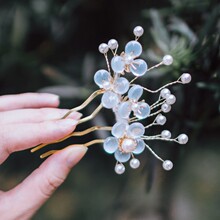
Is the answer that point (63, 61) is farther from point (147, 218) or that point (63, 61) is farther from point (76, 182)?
point (147, 218)

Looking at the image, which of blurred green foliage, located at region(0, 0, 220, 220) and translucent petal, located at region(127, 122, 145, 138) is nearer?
translucent petal, located at region(127, 122, 145, 138)

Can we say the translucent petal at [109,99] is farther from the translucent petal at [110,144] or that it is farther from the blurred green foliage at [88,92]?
the blurred green foliage at [88,92]

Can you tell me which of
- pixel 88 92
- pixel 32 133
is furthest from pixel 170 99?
pixel 88 92

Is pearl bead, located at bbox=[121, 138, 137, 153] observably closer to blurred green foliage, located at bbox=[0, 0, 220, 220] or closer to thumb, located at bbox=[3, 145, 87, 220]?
thumb, located at bbox=[3, 145, 87, 220]

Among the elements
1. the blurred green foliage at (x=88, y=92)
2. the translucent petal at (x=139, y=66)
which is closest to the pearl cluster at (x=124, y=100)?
the translucent petal at (x=139, y=66)

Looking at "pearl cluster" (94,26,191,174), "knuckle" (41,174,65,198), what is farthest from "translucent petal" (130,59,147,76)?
"knuckle" (41,174,65,198)

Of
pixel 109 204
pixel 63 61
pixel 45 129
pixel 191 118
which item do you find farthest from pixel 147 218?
pixel 45 129

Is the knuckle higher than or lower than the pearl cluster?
lower
